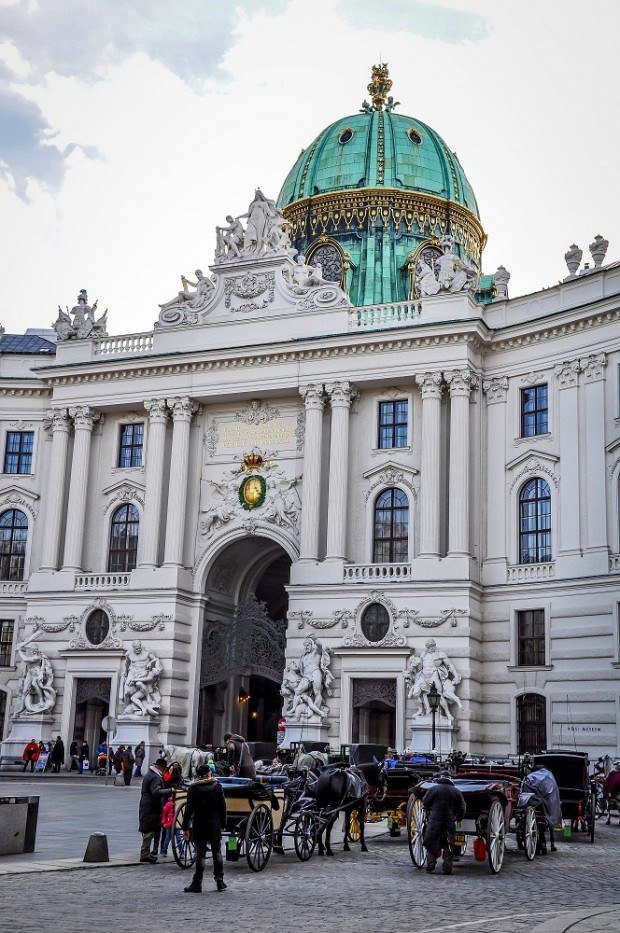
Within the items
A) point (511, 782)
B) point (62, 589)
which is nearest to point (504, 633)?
point (62, 589)

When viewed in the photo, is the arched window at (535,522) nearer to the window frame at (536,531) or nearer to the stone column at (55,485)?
the window frame at (536,531)

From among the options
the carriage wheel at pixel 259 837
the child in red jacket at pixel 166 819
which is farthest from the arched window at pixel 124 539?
the carriage wheel at pixel 259 837

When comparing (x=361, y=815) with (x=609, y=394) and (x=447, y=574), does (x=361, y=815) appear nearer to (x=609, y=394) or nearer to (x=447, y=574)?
(x=447, y=574)

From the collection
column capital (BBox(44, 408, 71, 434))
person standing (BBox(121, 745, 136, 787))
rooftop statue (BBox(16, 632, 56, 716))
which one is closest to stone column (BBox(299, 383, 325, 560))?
person standing (BBox(121, 745, 136, 787))

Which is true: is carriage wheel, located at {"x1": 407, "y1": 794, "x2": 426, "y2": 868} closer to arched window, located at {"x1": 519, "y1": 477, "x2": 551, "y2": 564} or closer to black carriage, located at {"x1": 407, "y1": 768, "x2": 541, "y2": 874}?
black carriage, located at {"x1": 407, "y1": 768, "x2": 541, "y2": 874}

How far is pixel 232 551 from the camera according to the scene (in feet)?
164

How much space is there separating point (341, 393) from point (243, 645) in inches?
440

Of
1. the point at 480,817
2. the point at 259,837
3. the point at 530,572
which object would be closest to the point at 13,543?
the point at 530,572

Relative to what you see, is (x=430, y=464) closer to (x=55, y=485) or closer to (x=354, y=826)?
(x=55, y=485)

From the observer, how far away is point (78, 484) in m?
51.2

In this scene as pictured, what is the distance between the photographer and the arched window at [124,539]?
5025 cm

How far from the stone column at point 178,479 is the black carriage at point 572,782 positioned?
81.9 ft

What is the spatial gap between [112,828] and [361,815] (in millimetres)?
6156

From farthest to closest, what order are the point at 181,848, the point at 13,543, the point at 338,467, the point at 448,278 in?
the point at 13,543 < the point at 448,278 < the point at 338,467 < the point at 181,848
